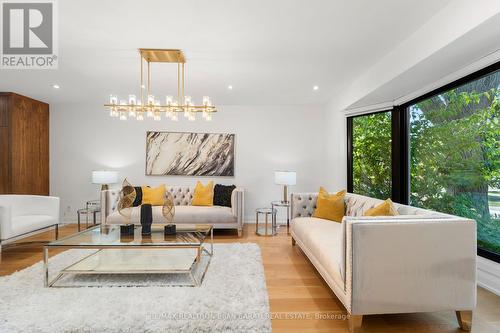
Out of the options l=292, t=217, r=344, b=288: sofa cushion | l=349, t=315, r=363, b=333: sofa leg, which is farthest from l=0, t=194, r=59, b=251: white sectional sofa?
l=349, t=315, r=363, b=333: sofa leg

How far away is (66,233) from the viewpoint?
14.8 ft

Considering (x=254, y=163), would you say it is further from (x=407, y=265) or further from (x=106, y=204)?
(x=407, y=265)

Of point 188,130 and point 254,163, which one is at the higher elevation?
point 188,130

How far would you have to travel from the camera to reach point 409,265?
1.81m

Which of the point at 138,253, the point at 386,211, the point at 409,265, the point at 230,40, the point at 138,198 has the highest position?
the point at 230,40

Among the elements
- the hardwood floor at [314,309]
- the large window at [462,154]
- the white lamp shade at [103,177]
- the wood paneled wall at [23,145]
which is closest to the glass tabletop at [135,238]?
the hardwood floor at [314,309]

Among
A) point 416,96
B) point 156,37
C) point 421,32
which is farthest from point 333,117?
point 156,37

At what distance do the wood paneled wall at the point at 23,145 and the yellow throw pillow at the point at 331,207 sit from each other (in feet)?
16.1

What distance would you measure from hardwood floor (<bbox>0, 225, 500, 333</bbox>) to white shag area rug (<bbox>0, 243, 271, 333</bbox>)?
Result: 153 mm

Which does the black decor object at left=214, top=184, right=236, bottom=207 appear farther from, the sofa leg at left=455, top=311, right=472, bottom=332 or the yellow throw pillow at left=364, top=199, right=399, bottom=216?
the sofa leg at left=455, top=311, right=472, bottom=332

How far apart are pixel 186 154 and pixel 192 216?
1471 millimetres

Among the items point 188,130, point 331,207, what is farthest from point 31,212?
point 331,207

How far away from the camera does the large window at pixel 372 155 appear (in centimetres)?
420

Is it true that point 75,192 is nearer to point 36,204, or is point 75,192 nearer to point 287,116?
point 36,204
